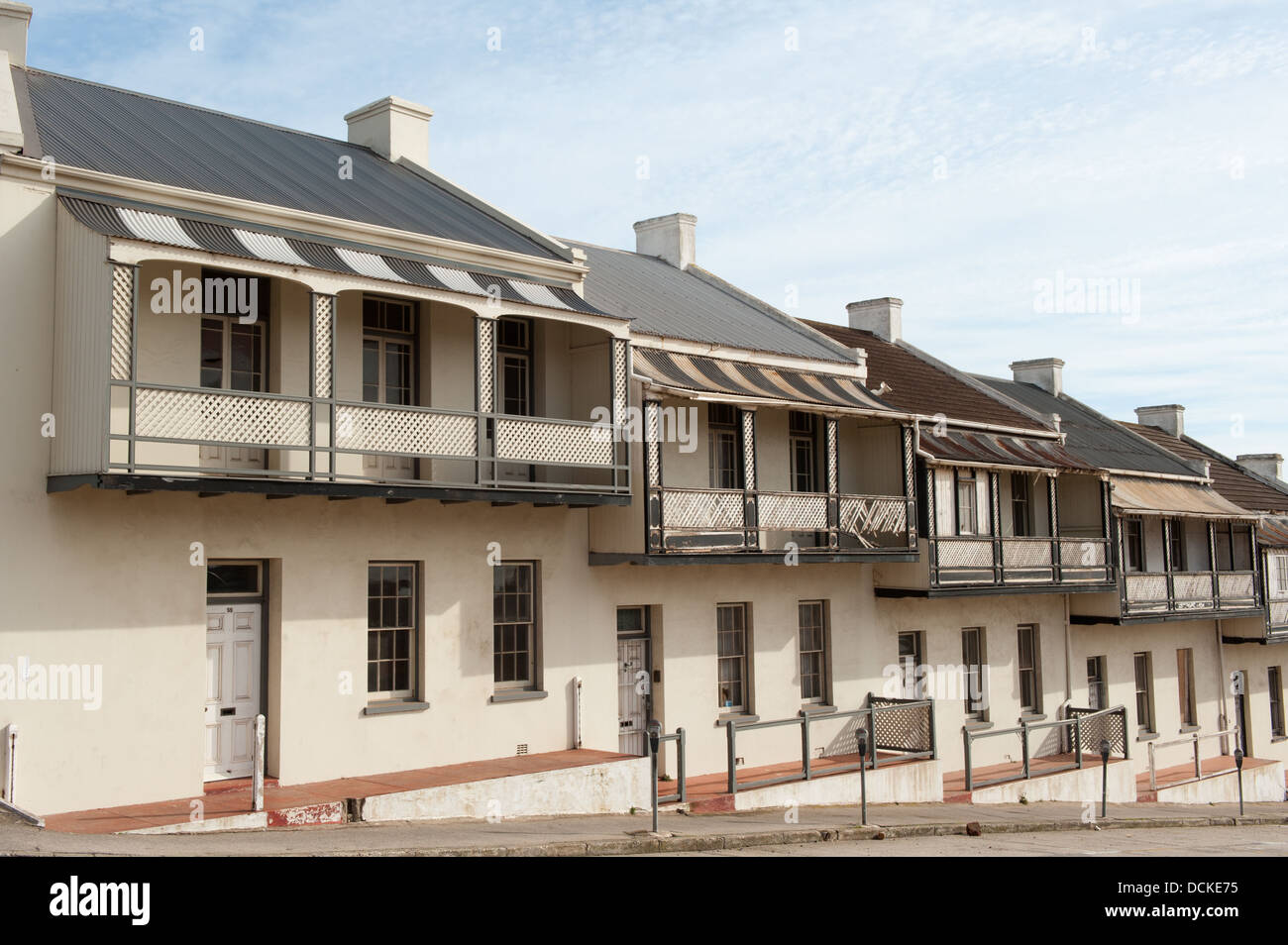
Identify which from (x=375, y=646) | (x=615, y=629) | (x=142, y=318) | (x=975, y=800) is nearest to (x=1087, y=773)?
(x=975, y=800)

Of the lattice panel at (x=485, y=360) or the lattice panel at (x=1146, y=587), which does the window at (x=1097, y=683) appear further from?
the lattice panel at (x=485, y=360)

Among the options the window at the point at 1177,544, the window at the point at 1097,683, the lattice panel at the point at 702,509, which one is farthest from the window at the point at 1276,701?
the lattice panel at the point at 702,509

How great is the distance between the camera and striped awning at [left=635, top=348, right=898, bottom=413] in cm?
1822

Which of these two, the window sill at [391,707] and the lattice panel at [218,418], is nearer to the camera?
the lattice panel at [218,418]

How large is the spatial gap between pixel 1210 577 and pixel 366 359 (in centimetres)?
2259

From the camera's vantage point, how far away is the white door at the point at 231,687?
14.0m

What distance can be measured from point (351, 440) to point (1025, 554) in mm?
15048

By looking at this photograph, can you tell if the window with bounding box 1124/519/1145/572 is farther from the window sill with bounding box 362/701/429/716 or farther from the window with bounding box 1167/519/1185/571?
the window sill with bounding box 362/701/429/716

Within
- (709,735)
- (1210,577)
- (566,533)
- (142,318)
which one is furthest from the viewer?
(1210,577)

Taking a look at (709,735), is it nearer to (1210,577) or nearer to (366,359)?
(366,359)

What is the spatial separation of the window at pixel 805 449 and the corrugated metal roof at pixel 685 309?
3.91 ft

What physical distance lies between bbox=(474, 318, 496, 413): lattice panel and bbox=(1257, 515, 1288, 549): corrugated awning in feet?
79.7

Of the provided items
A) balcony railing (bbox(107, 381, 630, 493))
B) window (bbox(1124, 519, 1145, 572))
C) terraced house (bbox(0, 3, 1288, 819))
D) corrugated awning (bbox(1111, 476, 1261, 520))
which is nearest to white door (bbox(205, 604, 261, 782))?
terraced house (bbox(0, 3, 1288, 819))

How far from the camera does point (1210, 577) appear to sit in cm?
2947
